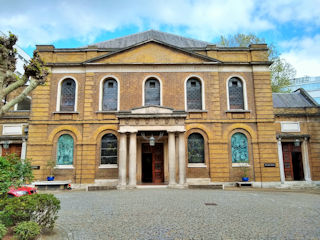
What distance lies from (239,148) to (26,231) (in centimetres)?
1625

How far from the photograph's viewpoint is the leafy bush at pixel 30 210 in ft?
18.4

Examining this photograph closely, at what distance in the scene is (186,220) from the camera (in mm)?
7410

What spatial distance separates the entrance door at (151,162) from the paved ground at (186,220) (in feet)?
26.7

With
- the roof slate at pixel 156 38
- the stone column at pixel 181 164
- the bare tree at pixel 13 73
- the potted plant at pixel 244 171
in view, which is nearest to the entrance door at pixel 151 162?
the stone column at pixel 181 164

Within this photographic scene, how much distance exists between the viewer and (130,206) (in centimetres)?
961

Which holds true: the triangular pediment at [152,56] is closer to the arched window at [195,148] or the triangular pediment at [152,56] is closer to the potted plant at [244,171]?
the arched window at [195,148]

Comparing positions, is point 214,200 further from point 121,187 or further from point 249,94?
point 249,94

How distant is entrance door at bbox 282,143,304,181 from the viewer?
1984 cm

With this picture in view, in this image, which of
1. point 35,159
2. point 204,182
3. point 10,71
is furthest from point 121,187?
point 10,71

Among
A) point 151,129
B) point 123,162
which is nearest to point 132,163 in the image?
point 123,162

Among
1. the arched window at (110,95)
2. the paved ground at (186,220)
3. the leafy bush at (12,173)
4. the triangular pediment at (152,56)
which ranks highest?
the triangular pediment at (152,56)

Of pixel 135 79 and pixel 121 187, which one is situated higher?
pixel 135 79

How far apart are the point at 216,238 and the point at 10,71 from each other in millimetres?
7738

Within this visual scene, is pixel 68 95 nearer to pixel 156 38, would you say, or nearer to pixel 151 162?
pixel 151 162
